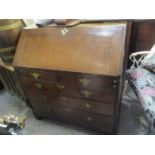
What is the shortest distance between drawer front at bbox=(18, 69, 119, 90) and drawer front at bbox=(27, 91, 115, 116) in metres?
0.19

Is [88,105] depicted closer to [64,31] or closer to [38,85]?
[38,85]

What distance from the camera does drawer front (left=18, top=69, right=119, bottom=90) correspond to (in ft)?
3.75

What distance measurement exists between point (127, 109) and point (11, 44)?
1452mm

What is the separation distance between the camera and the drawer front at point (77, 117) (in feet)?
4.83

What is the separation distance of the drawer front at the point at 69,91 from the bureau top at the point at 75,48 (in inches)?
6.9

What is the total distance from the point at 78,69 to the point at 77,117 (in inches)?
23.5

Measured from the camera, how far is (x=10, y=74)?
71.2 inches

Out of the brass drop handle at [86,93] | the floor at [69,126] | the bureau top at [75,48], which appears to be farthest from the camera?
the floor at [69,126]

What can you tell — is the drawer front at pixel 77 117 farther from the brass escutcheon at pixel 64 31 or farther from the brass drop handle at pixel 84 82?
the brass escutcheon at pixel 64 31

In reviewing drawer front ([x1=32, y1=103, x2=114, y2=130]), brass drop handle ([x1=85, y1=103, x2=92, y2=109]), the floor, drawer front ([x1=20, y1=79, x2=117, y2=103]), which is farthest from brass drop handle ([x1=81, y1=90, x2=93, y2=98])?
the floor

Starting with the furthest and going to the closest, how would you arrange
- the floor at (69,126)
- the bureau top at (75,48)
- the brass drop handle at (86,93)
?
the floor at (69,126) < the brass drop handle at (86,93) < the bureau top at (75,48)

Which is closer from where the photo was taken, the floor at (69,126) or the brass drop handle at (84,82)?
the brass drop handle at (84,82)

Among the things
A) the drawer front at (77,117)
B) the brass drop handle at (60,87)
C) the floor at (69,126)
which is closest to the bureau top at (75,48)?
the brass drop handle at (60,87)
